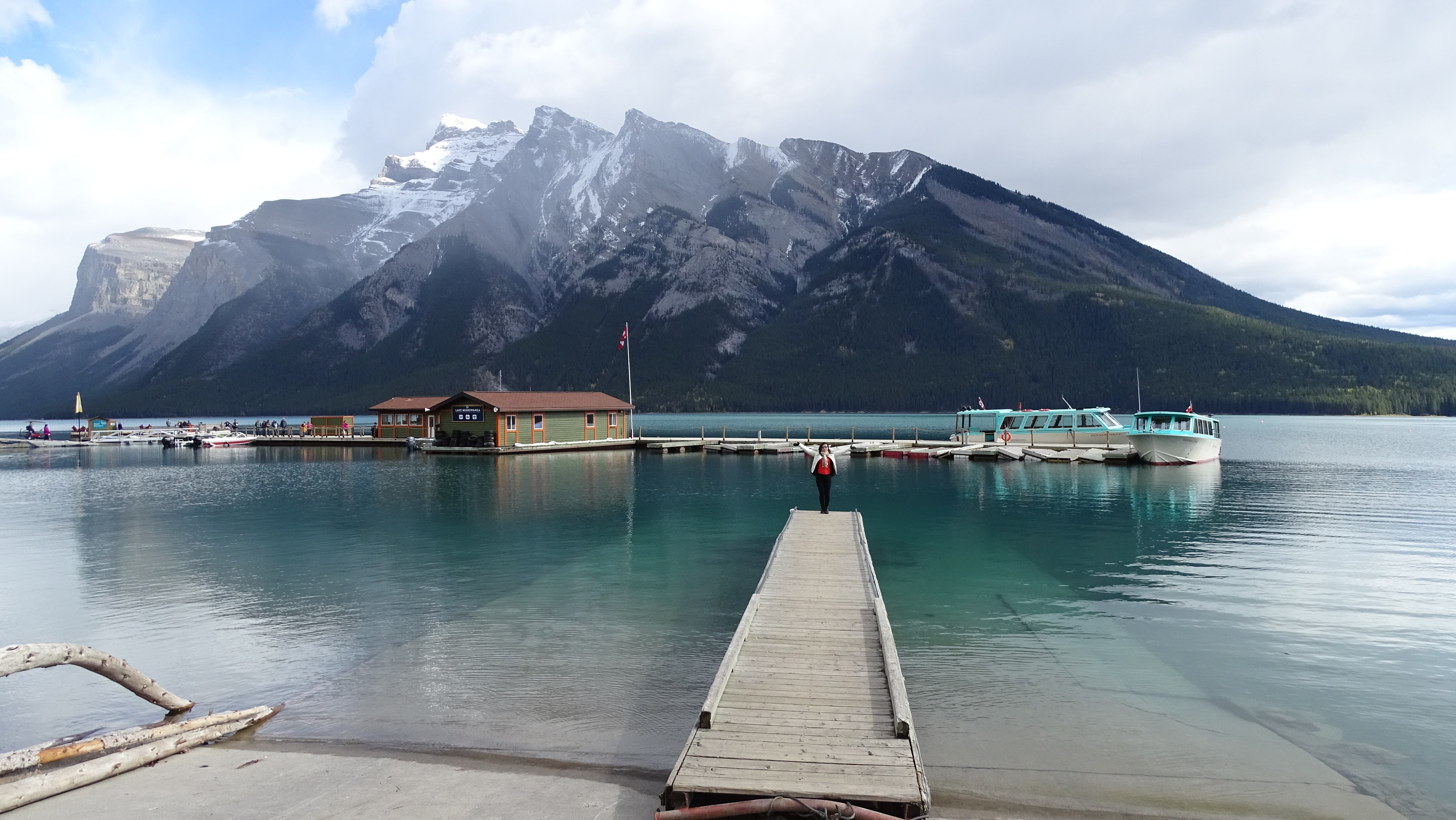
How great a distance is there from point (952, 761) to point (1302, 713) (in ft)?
20.5

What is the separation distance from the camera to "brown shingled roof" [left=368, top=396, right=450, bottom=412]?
276 ft

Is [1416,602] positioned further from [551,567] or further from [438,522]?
[438,522]

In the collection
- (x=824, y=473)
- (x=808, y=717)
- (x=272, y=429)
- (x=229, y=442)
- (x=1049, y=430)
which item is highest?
(x=272, y=429)

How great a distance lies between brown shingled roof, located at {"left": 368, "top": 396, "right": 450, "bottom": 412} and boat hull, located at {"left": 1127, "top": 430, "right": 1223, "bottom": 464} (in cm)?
6363

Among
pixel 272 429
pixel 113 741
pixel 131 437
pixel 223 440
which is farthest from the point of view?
pixel 131 437

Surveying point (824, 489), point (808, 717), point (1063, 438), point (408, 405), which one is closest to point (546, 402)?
point (408, 405)

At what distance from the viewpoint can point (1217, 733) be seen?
11.6 metres

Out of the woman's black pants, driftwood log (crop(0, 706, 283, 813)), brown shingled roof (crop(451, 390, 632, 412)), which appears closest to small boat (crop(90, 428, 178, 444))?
brown shingled roof (crop(451, 390, 632, 412))

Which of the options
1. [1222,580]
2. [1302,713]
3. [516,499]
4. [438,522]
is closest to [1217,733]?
[1302,713]

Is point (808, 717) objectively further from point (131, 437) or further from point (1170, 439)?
point (131, 437)

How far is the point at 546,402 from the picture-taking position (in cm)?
7488

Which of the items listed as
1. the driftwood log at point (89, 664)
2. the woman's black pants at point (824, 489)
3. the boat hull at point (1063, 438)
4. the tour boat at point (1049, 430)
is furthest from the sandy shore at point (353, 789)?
the tour boat at point (1049, 430)

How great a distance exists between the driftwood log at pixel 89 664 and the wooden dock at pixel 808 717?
7889 mm

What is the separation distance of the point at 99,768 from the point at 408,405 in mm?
81004
